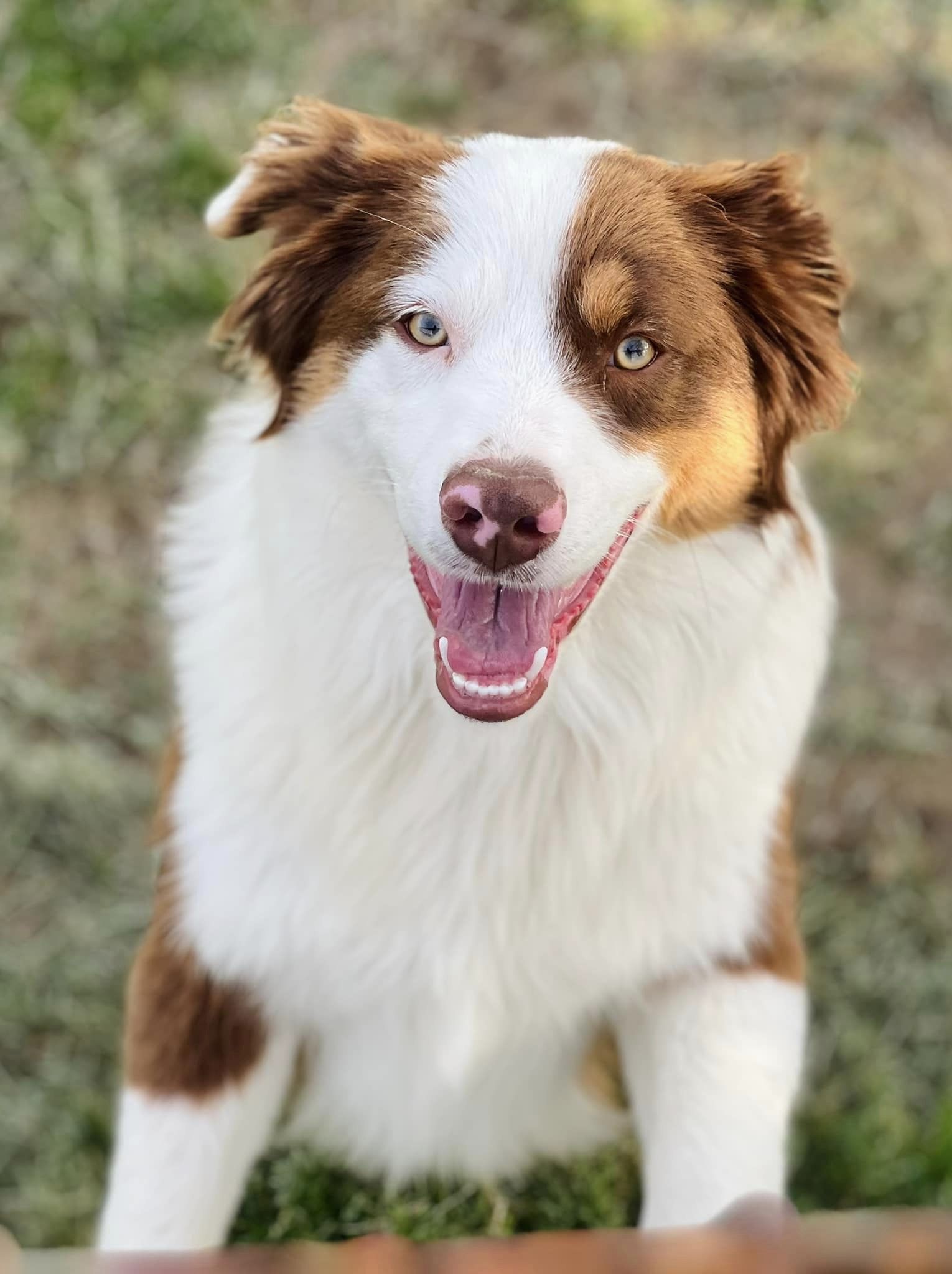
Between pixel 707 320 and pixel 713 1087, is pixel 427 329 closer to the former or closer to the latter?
pixel 707 320

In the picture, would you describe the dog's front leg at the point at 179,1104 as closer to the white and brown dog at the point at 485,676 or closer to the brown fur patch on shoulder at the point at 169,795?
the white and brown dog at the point at 485,676

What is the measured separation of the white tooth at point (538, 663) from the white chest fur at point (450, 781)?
0.89ft

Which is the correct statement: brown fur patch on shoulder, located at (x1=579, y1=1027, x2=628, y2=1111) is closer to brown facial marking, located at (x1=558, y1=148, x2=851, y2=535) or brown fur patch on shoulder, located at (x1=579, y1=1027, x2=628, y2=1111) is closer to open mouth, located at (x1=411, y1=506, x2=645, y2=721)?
open mouth, located at (x1=411, y1=506, x2=645, y2=721)

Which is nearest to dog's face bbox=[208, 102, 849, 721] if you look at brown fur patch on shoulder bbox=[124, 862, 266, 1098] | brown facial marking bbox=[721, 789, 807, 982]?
brown facial marking bbox=[721, 789, 807, 982]

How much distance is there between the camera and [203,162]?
4734 millimetres

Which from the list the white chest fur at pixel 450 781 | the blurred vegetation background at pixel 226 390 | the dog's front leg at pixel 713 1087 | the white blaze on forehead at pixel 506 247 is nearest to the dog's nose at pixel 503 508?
the white blaze on forehead at pixel 506 247

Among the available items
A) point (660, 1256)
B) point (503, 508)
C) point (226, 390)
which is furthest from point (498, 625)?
point (226, 390)

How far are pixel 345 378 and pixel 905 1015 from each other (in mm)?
2585

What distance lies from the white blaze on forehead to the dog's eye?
0.02m

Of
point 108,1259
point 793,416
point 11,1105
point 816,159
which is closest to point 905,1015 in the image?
point 793,416

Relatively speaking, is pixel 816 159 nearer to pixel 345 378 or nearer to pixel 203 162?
pixel 203 162

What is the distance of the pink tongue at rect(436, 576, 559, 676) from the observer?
2.34 metres

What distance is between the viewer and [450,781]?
2.72 meters

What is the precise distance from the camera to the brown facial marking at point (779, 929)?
115 inches
